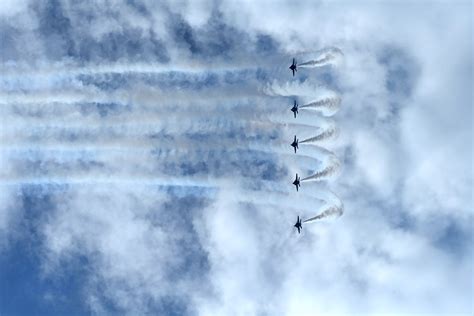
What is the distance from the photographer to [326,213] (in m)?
66.6

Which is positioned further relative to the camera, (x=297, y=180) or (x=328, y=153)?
(x=297, y=180)

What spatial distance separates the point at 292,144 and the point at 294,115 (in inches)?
155

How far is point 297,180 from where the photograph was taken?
70.4 metres

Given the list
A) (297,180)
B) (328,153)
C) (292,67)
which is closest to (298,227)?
(297,180)

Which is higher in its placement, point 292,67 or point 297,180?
point 292,67

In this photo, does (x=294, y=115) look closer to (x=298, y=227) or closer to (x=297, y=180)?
(x=297, y=180)

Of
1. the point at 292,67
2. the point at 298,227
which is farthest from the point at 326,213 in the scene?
the point at 292,67

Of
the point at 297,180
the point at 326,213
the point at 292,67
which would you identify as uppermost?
the point at 292,67

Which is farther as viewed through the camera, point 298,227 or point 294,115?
point 298,227

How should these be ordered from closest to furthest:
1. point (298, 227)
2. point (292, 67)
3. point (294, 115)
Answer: point (294, 115) → point (292, 67) → point (298, 227)

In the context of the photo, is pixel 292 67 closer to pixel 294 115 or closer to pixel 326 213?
pixel 294 115

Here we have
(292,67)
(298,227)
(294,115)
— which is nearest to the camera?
(294,115)

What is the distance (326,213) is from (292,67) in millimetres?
16421

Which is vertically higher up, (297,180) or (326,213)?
(297,180)
